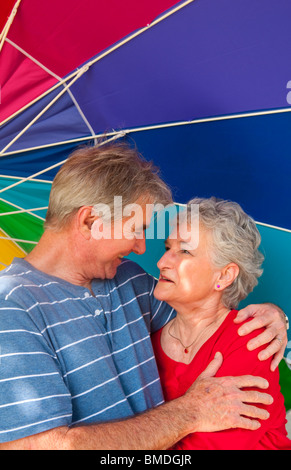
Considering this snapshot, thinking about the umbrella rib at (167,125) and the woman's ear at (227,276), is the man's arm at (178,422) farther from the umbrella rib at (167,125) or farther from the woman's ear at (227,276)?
the umbrella rib at (167,125)

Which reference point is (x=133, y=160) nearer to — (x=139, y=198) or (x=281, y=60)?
(x=139, y=198)

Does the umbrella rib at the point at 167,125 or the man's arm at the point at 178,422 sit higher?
the umbrella rib at the point at 167,125

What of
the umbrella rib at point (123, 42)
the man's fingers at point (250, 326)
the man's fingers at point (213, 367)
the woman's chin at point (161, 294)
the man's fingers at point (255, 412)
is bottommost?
the man's fingers at point (255, 412)

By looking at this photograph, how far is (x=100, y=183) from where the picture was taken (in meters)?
2.02

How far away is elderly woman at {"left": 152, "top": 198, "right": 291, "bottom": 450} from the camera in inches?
85.0

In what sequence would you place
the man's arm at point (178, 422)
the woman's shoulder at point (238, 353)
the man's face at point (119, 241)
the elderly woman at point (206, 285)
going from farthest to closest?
1. the elderly woman at point (206, 285)
2. the man's face at point (119, 241)
3. the woman's shoulder at point (238, 353)
4. the man's arm at point (178, 422)

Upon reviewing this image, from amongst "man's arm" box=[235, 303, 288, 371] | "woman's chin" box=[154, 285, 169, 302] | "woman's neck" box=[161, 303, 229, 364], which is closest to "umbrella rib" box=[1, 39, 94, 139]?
"woman's chin" box=[154, 285, 169, 302]

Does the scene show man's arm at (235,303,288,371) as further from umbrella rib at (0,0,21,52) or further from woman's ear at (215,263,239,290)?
umbrella rib at (0,0,21,52)

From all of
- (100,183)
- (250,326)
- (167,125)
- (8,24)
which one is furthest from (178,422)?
(8,24)

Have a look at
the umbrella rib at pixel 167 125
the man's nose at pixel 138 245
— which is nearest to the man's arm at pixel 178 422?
the man's nose at pixel 138 245

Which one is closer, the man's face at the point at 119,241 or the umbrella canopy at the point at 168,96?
the umbrella canopy at the point at 168,96

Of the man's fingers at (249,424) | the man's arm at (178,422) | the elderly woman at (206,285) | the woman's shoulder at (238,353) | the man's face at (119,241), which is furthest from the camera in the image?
the elderly woman at (206,285)

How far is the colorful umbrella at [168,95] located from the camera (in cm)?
180

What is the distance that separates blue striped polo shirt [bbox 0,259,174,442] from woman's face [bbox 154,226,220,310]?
0.53 ft
